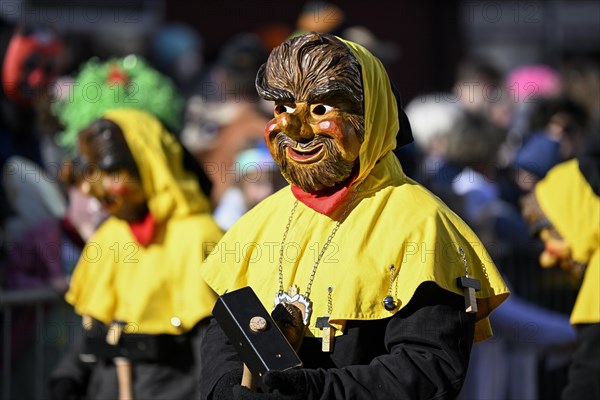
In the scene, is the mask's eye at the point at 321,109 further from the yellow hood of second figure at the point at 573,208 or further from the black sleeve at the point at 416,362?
the yellow hood of second figure at the point at 573,208

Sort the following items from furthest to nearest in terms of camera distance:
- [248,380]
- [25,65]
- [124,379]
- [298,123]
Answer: [25,65] → [124,379] → [298,123] → [248,380]

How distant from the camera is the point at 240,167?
25.8ft

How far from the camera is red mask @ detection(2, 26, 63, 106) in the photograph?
8422 mm

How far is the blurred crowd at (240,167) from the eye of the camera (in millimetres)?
7633

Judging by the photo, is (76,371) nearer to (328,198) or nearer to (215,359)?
(215,359)

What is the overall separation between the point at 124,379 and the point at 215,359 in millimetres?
1749

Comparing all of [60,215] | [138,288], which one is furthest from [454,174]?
[138,288]

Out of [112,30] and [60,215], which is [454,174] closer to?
[60,215]

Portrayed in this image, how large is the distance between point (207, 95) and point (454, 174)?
278 cm

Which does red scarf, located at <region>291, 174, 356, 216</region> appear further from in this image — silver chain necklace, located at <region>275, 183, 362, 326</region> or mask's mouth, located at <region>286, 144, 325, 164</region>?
mask's mouth, located at <region>286, 144, 325, 164</region>

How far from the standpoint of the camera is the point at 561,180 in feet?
19.5

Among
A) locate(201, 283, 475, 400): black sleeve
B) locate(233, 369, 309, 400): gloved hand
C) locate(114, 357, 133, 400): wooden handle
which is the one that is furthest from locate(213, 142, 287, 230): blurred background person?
locate(233, 369, 309, 400): gloved hand

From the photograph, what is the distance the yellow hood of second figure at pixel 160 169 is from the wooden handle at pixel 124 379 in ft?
2.13

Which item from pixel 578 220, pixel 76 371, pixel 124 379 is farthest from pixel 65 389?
pixel 578 220
